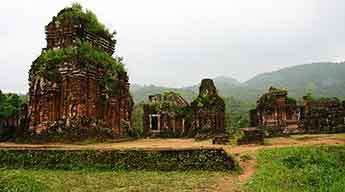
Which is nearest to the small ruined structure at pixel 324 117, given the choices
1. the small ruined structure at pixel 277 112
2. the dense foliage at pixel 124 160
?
the small ruined structure at pixel 277 112

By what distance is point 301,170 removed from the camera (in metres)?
10.7

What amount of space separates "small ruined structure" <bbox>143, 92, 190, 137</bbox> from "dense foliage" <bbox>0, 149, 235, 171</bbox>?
16808 millimetres

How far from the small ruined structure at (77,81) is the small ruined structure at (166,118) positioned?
6979 mm

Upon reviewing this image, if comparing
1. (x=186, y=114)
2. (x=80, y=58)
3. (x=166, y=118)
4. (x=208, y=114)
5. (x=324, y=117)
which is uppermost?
(x=80, y=58)

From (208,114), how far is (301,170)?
1653 centimetres

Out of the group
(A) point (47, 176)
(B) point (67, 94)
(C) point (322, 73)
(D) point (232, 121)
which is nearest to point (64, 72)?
(B) point (67, 94)

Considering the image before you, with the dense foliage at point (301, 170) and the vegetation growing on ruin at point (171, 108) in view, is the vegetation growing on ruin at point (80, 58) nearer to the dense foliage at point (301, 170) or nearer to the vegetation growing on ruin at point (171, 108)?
the vegetation growing on ruin at point (171, 108)

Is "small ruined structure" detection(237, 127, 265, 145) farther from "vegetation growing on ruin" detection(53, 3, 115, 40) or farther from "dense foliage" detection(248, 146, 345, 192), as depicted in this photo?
"vegetation growing on ruin" detection(53, 3, 115, 40)

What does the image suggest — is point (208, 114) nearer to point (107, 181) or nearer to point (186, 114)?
point (186, 114)

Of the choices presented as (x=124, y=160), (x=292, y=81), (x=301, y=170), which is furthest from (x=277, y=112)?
(x=292, y=81)

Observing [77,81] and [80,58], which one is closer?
[77,81]

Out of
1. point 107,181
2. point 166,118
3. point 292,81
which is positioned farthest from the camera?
point 292,81

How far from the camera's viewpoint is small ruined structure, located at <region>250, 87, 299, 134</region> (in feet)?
87.9

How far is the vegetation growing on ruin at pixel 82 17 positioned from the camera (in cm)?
2156
